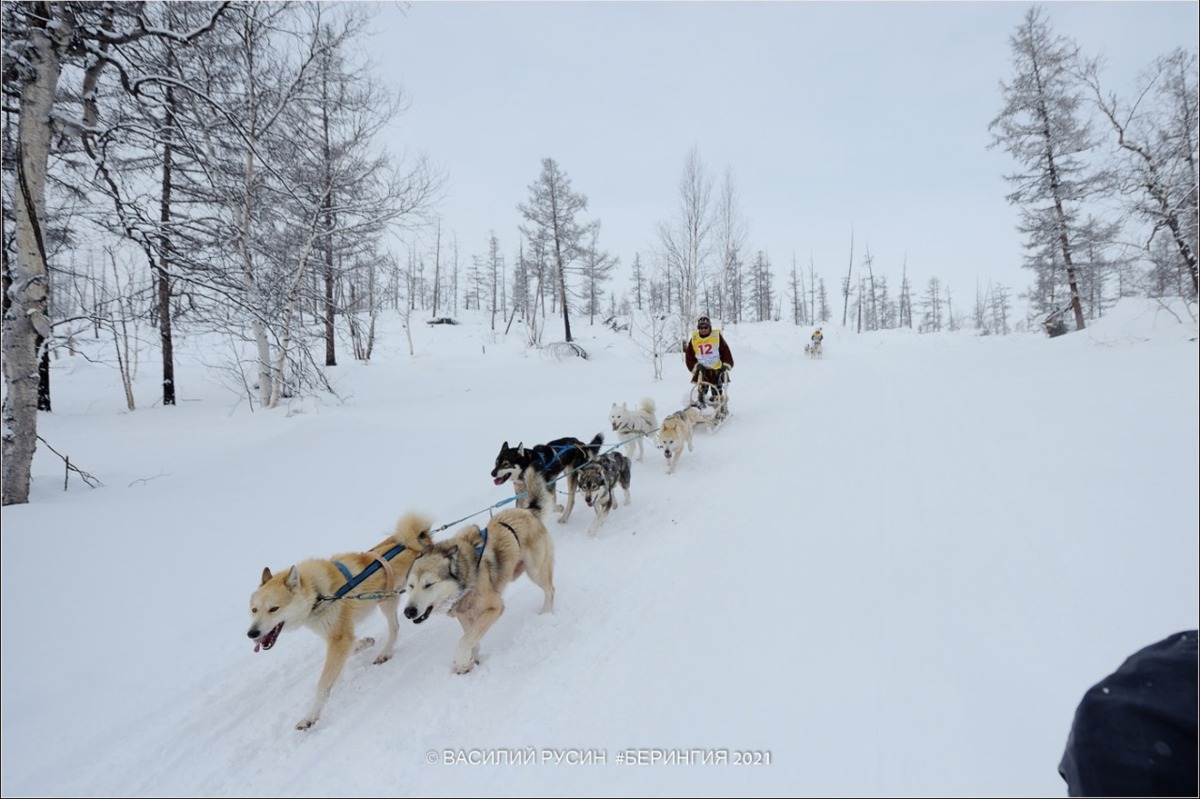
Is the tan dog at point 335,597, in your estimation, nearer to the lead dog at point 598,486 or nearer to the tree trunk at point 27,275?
the lead dog at point 598,486

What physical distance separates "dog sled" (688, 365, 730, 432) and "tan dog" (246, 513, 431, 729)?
266 inches

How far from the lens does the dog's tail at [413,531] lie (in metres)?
3.62

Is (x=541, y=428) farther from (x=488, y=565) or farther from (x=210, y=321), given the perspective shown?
(x=488, y=565)

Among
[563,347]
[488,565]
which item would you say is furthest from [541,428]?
[563,347]

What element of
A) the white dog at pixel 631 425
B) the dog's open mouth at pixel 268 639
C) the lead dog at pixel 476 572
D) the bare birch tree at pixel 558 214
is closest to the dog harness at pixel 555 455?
the lead dog at pixel 476 572

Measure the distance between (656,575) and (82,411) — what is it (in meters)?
13.8

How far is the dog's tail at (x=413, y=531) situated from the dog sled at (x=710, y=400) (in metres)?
6.51

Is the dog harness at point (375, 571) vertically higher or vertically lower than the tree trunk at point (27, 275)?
lower

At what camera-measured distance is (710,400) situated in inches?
382

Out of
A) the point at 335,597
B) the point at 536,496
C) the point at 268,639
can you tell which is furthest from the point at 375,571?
Result: the point at 536,496

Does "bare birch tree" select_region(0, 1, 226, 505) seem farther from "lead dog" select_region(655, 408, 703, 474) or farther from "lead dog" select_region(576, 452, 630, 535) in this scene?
"lead dog" select_region(655, 408, 703, 474)

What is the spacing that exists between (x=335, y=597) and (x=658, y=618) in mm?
2306

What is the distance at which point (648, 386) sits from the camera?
14.9m

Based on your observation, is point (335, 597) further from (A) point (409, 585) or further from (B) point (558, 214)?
(B) point (558, 214)
